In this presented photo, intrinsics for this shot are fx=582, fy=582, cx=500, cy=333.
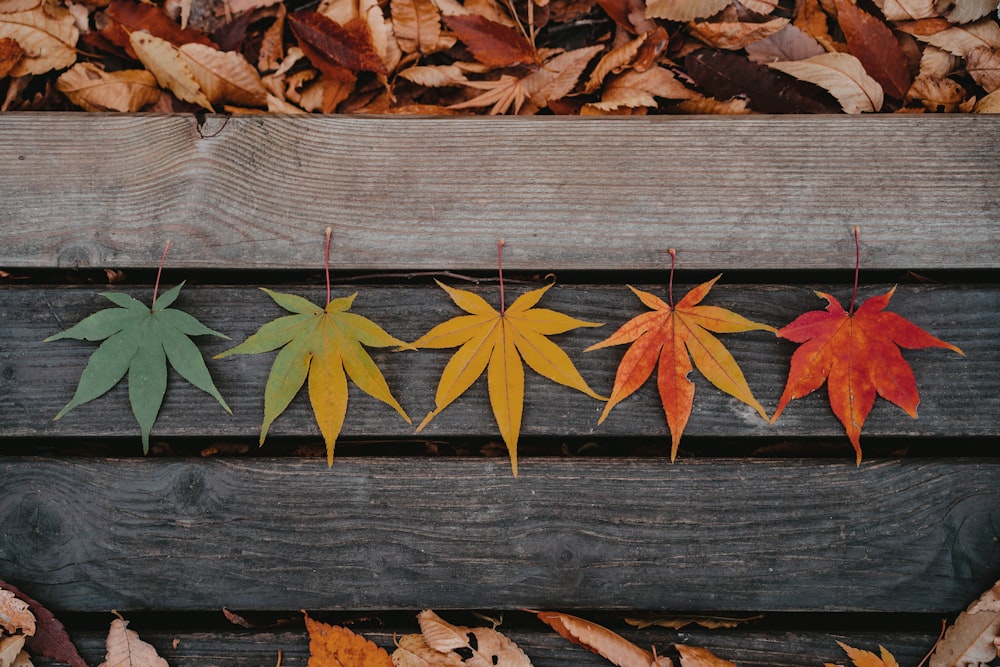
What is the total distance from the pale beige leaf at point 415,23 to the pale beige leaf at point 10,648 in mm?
1205

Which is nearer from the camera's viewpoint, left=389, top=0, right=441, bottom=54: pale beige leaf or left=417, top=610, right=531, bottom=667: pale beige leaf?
left=417, top=610, right=531, bottom=667: pale beige leaf

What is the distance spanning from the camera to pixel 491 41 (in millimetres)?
1080

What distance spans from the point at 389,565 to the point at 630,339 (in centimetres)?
55

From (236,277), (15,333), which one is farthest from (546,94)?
(15,333)

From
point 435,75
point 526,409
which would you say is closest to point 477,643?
point 526,409

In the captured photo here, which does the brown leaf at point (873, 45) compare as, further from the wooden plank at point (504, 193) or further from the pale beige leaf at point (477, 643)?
the pale beige leaf at point (477, 643)

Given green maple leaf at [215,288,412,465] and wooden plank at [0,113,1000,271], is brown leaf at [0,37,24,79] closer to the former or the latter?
wooden plank at [0,113,1000,271]

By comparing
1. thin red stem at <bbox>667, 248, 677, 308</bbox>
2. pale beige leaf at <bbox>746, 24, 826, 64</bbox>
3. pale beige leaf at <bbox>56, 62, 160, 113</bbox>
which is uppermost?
pale beige leaf at <bbox>746, 24, 826, 64</bbox>

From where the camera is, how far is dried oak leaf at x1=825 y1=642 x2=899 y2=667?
939 millimetres

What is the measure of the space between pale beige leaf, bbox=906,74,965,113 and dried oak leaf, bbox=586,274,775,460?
548mm

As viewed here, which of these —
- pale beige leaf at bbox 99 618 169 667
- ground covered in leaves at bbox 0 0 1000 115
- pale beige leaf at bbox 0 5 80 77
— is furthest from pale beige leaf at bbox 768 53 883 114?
pale beige leaf at bbox 99 618 169 667

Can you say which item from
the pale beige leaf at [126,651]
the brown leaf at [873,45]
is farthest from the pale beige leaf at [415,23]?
the pale beige leaf at [126,651]

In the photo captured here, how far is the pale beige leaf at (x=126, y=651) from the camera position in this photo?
959 mm

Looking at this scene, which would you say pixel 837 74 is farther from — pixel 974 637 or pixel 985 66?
pixel 974 637
